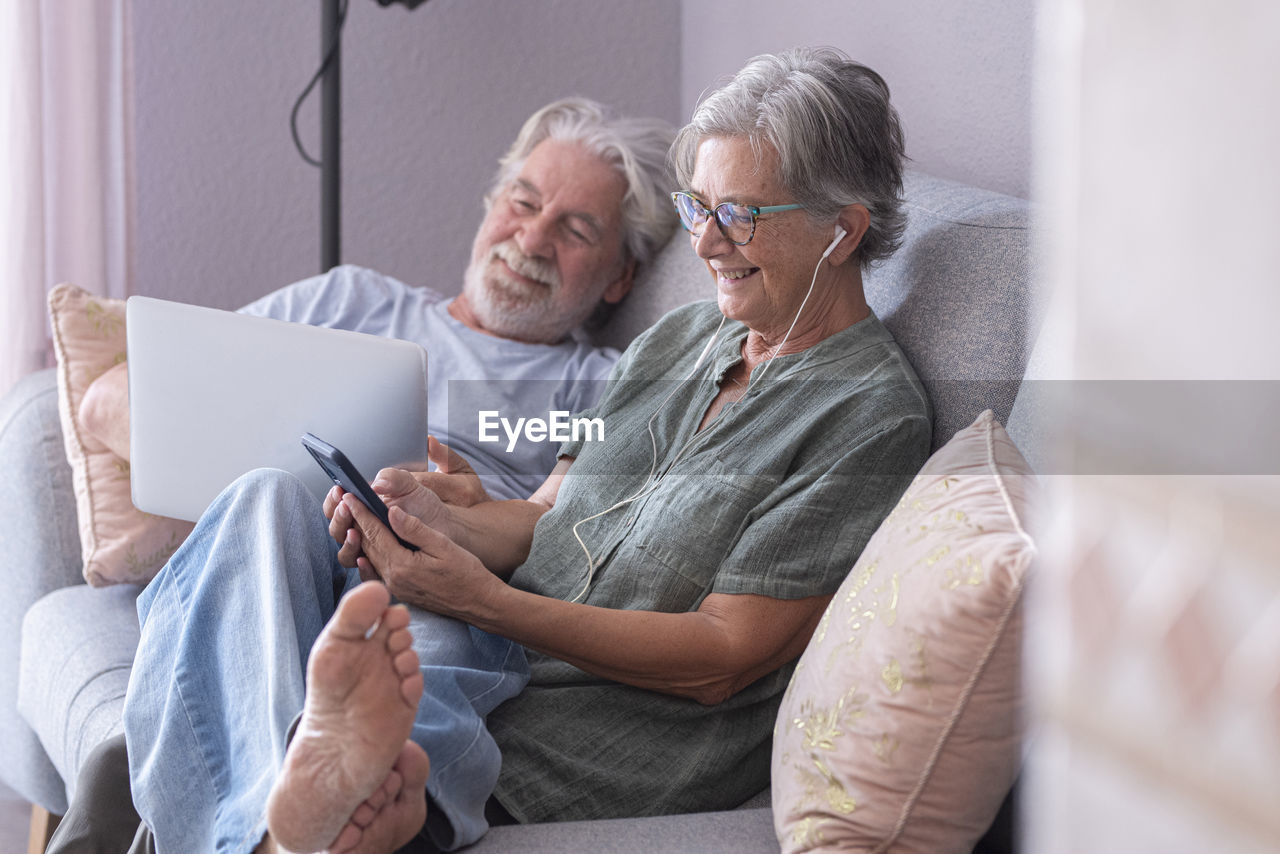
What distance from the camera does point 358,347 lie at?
1.33 meters

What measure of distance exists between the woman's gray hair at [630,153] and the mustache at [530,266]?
0.54 feet

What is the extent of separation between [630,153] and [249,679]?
1.32 m

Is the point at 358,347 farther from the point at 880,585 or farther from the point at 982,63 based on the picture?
the point at 982,63

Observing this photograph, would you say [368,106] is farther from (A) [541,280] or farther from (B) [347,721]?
(B) [347,721]

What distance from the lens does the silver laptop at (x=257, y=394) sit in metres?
1.33

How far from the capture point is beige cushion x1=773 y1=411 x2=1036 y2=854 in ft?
2.87

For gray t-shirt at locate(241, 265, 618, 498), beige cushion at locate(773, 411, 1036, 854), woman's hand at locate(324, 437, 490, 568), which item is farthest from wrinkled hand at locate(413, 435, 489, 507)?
beige cushion at locate(773, 411, 1036, 854)

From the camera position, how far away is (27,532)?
5.95 ft

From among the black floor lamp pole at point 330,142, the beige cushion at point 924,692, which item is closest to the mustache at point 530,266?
the black floor lamp pole at point 330,142

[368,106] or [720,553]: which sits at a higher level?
[368,106]

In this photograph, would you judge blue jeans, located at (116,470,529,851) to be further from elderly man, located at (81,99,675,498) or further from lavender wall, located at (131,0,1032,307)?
lavender wall, located at (131,0,1032,307)

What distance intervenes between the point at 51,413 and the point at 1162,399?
183cm

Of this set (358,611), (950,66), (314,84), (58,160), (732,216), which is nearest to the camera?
(358,611)

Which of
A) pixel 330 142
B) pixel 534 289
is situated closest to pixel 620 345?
pixel 534 289
